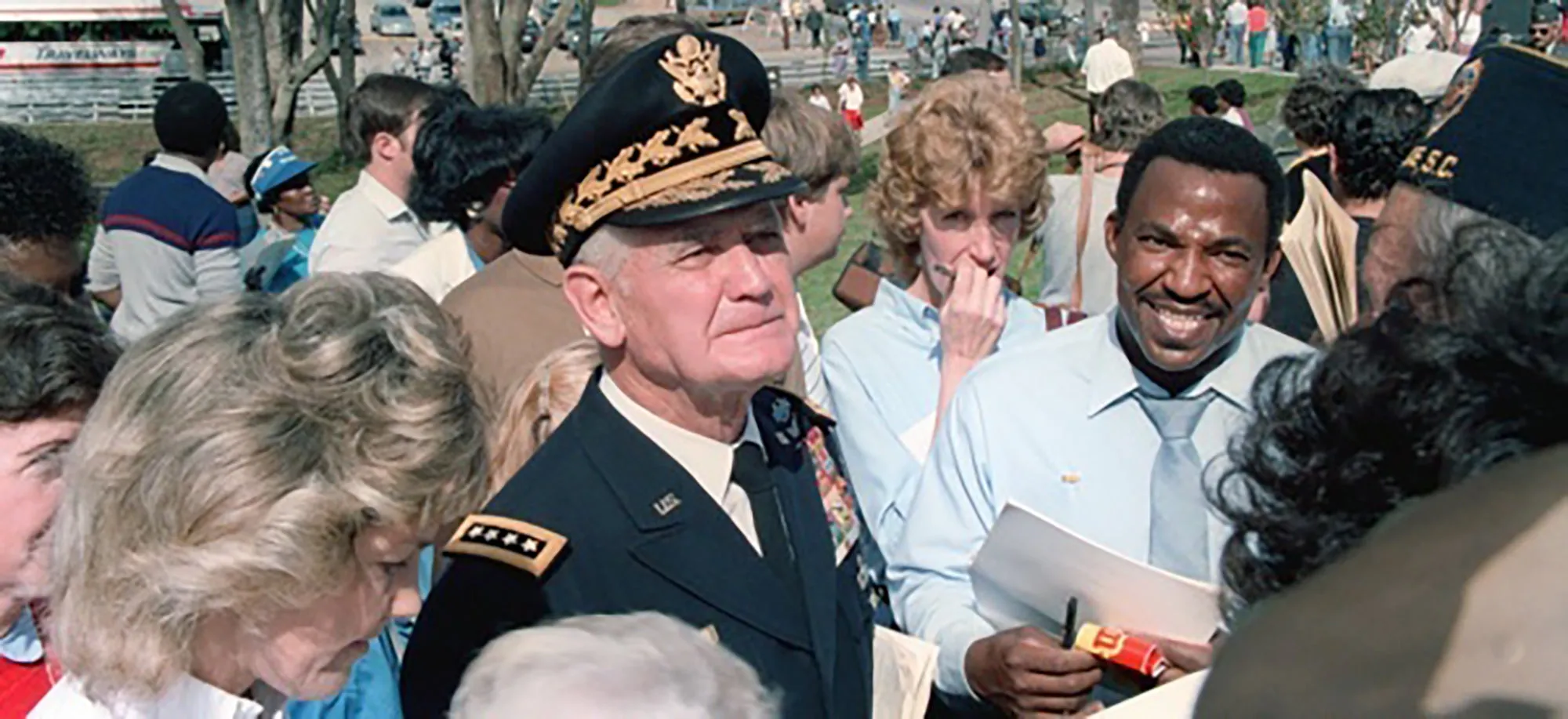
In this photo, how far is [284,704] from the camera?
226 centimetres

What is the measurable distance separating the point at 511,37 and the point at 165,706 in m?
14.9

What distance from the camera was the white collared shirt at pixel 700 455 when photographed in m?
2.54

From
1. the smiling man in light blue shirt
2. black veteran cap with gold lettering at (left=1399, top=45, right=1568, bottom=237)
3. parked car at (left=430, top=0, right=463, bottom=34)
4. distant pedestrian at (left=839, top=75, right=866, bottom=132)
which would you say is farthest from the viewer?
parked car at (left=430, top=0, right=463, bottom=34)

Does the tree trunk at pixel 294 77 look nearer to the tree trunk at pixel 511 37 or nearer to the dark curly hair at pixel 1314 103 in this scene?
the tree trunk at pixel 511 37

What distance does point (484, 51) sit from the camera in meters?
15.2

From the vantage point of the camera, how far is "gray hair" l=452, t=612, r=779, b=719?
5.66 feet

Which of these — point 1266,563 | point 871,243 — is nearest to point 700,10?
point 871,243

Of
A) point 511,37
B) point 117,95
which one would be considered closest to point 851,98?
point 511,37

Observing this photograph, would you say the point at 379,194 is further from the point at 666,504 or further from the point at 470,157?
the point at 666,504

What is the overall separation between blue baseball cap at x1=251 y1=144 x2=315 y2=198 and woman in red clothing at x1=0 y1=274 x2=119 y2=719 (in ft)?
19.0

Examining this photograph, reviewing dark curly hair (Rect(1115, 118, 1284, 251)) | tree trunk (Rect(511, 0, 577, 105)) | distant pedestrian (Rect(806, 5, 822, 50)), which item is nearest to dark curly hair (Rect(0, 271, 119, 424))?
dark curly hair (Rect(1115, 118, 1284, 251))

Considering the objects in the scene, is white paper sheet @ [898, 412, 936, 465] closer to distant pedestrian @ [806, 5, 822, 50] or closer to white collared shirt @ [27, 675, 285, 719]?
white collared shirt @ [27, 675, 285, 719]

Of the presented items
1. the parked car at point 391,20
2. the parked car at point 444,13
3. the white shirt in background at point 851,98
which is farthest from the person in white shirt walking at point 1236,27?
the parked car at point 391,20

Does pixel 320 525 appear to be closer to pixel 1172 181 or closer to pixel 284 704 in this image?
pixel 284 704
